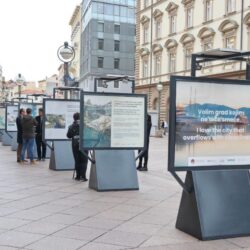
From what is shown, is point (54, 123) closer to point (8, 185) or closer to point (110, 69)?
point (8, 185)

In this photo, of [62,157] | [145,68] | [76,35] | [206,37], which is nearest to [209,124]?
[62,157]

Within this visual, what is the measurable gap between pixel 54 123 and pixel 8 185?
11.8 ft

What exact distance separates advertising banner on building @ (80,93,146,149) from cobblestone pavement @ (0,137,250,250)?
3.26 feet

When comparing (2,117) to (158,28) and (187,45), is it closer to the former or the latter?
(187,45)

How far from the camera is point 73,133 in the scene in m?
11.8

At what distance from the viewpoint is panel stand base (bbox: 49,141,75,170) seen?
46.1ft

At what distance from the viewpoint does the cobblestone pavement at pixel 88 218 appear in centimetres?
611

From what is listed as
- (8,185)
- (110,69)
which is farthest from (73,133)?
(110,69)

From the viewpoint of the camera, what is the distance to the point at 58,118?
14234mm

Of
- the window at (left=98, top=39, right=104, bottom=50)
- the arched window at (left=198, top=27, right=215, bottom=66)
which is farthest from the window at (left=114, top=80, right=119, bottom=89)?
the window at (left=98, top=39, right=104, bottom=50)

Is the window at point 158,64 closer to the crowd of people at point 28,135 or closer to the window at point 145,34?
the window at point 145,34

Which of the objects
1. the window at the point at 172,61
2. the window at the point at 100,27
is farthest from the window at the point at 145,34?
A: the window at the point at 100,27

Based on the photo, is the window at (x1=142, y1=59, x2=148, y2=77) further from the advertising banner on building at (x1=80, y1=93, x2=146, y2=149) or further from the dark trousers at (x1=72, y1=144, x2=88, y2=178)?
the advertising banner on building at (x1=80, y1=93, x2=146, y2=149)

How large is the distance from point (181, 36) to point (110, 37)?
129 ft
